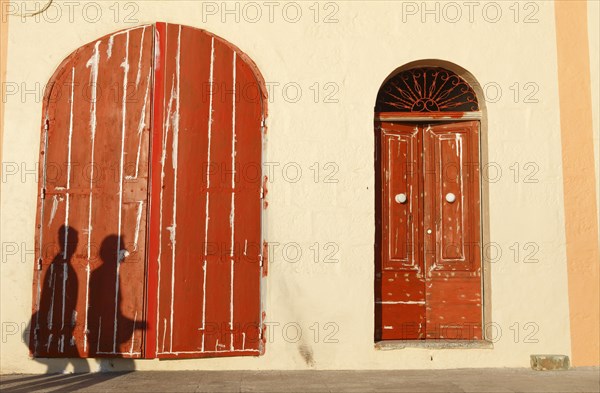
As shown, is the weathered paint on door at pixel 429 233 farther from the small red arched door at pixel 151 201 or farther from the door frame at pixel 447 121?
the small red arched door at pixel 151 201

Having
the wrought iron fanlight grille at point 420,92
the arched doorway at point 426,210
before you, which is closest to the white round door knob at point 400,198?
the arched doorway at point 426,210

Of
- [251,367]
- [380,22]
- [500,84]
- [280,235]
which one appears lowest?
[251,367]

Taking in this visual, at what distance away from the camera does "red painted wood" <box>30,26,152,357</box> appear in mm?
6555

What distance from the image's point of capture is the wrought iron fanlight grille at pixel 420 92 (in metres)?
7.25

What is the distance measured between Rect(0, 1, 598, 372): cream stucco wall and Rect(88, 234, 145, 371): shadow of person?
0.53 ft

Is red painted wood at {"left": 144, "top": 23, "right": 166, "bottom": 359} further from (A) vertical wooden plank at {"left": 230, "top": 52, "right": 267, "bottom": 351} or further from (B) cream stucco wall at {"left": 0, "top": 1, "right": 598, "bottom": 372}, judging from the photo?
(A) vertical wooden plank at {"left": 230, "top": 52, "right": 267, "bottom": 351}

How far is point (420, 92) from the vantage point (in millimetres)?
7262

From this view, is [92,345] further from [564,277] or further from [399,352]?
[564,277]

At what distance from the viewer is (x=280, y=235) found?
22.3 feet

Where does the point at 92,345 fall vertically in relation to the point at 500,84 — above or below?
below

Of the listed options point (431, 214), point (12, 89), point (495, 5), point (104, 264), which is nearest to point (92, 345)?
point (104, 264)

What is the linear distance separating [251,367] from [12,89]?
3565 millimetres

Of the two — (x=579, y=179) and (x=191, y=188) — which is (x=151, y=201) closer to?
(x=191, y=188)

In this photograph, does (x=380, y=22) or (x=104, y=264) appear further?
(x=380, y=22)
